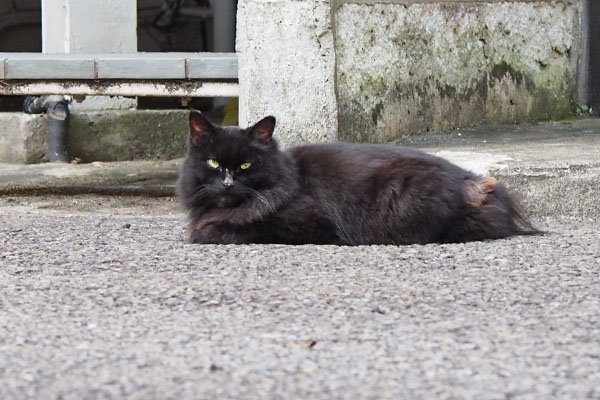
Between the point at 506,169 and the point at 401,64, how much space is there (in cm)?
152

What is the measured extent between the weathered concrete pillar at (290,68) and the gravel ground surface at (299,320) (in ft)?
5.75

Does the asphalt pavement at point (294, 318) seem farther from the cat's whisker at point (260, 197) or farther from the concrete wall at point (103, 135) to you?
the concrete wall at point (103, 135)

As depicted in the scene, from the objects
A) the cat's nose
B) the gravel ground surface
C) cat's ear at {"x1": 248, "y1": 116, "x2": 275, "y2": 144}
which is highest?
cat's ear at {"x1": 248, "y1": 116, "x2": 275, "y2": 144}

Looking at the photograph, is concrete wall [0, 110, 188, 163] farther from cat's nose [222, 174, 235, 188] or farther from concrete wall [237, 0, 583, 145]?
cat's nose [222, 174, 235, 188]

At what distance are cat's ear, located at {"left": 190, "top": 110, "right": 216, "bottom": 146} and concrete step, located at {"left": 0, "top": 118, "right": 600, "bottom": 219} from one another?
1580 mm

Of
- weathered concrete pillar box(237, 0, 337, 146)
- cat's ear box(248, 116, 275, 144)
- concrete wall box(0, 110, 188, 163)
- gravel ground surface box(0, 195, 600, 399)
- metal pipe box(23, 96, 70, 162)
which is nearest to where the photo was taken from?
gravel ground surface box(0, 195, 600, 399)

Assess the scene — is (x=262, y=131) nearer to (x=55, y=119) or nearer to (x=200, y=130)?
(x=200, y=130)

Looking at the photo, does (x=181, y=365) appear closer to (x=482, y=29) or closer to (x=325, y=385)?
(x=325, y=385)

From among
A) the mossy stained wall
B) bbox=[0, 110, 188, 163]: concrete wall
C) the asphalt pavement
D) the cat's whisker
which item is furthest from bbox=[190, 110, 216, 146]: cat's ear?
A: bbox=[0, 110, 188, 163]: concrete wall

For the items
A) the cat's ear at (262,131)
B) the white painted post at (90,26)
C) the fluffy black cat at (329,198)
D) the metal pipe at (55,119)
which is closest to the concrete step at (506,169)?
the metal pipe at (55,119)

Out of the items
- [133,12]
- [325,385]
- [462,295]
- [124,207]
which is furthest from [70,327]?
[133,12]

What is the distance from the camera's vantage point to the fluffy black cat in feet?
16.0

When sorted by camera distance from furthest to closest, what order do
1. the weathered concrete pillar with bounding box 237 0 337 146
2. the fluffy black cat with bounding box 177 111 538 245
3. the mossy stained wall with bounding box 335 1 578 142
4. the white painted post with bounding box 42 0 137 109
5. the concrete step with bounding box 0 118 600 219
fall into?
the white painted post with bounding box 42 0 137 109 < the mossy stained wall with bounding box 335 1 578 142 < the weathered concrete pillar with bounding box 237 0 337 146 < the concrete step with bounding box 0 118 600 219 < the fluffy black cat with bounding box 177 111 538 245

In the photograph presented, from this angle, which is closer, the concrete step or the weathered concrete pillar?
the concrete step
